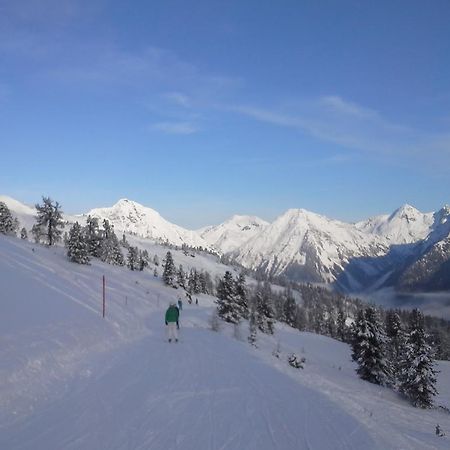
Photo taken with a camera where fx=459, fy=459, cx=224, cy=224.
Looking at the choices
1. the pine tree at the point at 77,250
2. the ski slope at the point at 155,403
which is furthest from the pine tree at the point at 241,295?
the ski slope at the point at 155,403

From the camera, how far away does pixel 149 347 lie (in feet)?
64.5

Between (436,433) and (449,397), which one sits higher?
(436,433)

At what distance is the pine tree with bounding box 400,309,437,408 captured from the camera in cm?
3403

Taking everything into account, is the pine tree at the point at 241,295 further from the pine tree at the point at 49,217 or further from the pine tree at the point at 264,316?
the pine tree at the point at 49,217

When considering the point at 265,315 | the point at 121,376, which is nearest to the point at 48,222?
the point at 265,315

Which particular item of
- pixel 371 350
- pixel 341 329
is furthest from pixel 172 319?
pixel 341 329

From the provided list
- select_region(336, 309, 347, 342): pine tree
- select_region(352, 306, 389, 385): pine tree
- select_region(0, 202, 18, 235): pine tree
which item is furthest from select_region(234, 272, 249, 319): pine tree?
select_region(336, 309, 347, 342): pine tree

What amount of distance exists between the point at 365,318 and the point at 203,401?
37.6 metres

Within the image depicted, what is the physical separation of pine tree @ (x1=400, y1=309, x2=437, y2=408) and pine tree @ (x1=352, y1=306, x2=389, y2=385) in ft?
19.7

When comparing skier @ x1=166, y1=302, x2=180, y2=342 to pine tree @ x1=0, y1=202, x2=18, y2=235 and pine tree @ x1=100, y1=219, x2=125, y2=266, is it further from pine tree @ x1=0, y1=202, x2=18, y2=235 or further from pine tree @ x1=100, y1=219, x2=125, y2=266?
pine tree @ x1=100, y1=219, x2=125, y2=266

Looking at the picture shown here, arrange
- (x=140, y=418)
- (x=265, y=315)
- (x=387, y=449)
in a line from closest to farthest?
(x=387, y=449) < (x=140, y=418) < (x=265, y=315)

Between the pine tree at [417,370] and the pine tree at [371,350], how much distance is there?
19.7ft

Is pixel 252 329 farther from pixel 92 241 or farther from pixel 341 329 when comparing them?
pixel 341 329

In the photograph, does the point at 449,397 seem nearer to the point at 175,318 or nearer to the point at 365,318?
the point at 365,318
